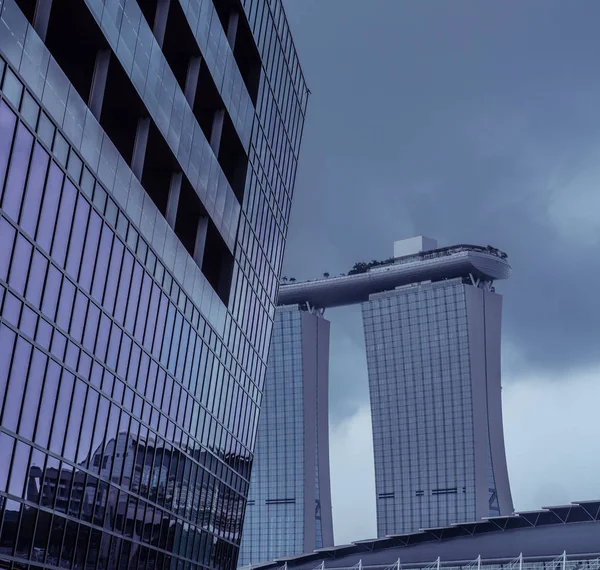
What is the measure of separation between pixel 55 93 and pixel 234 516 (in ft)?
118

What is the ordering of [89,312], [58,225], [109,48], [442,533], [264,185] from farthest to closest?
[442,533] < [264,185] < [109,48] < [89,312] < [58,225]

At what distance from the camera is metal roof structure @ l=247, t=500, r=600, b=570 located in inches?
3807

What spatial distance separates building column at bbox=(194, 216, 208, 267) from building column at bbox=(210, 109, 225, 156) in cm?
435

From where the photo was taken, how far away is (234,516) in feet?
210

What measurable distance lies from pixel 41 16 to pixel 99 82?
6.27 metres

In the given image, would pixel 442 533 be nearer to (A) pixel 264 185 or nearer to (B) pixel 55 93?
(A) pixel 264 185

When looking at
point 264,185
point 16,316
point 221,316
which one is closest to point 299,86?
point 264,185

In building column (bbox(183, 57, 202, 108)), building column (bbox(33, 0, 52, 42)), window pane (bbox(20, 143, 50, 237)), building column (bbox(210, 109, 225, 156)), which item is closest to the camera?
window pane (bbox(20, 143, 50, 237))

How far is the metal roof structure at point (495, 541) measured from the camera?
96688 mm

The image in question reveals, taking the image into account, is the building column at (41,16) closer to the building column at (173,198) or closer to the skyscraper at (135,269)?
the skyscraper at (135,269)

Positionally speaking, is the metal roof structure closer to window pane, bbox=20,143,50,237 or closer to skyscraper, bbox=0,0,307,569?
skyscraper, bbox=0,0,307,569

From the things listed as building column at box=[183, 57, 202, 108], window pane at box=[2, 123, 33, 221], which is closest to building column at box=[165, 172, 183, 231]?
building column at box=[183, 57, 202, 108]

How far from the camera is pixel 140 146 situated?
1875 inches

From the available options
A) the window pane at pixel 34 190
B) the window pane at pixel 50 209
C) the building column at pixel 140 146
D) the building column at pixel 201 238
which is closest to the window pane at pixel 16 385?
the window pane at pixel 50 209
